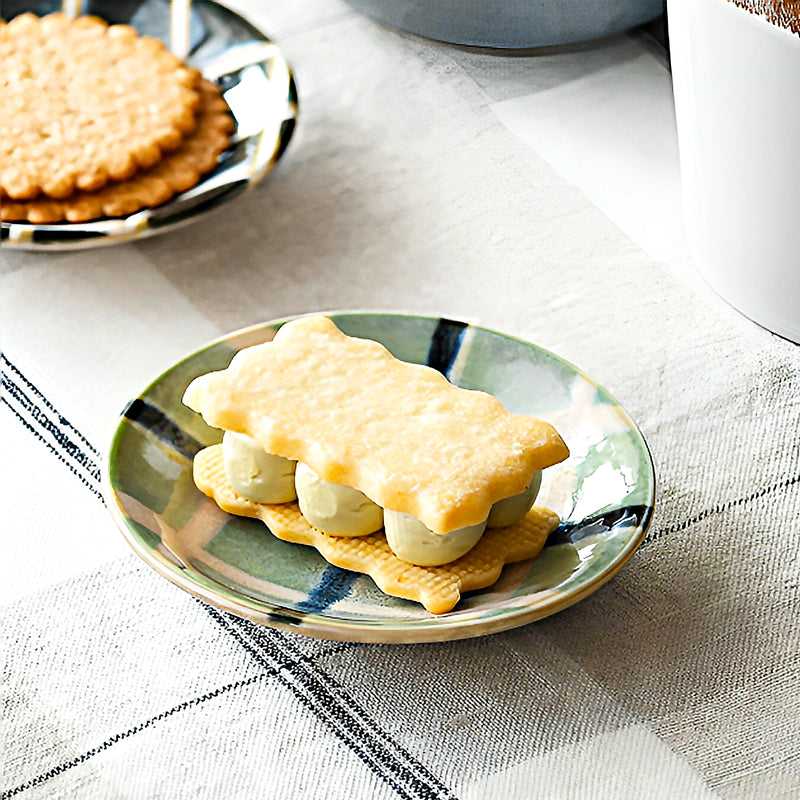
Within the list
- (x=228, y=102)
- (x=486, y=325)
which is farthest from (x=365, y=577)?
(x=228, y=102)

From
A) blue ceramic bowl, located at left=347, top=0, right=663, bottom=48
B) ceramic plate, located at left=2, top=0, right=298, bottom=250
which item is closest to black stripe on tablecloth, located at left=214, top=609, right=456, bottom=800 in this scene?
ceramic plate, located at left=2, top=0, right=298, bottom=250

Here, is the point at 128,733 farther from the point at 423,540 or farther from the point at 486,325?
the point at 486,325

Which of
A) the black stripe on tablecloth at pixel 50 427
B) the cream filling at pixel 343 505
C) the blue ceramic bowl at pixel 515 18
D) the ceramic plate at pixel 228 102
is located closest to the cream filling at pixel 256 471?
the cream filling at pixel 343 505

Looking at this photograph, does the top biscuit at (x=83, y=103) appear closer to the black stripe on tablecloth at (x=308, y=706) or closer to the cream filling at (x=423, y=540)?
the black stripe on tablecloth at (x=308, y=706)

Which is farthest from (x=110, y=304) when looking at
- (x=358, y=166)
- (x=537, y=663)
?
(x=537, y=663)

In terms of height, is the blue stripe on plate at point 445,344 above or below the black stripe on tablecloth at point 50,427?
above

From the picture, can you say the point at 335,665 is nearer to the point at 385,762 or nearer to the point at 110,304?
the point at 385,762

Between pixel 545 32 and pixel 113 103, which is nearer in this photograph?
pixel 113 103
